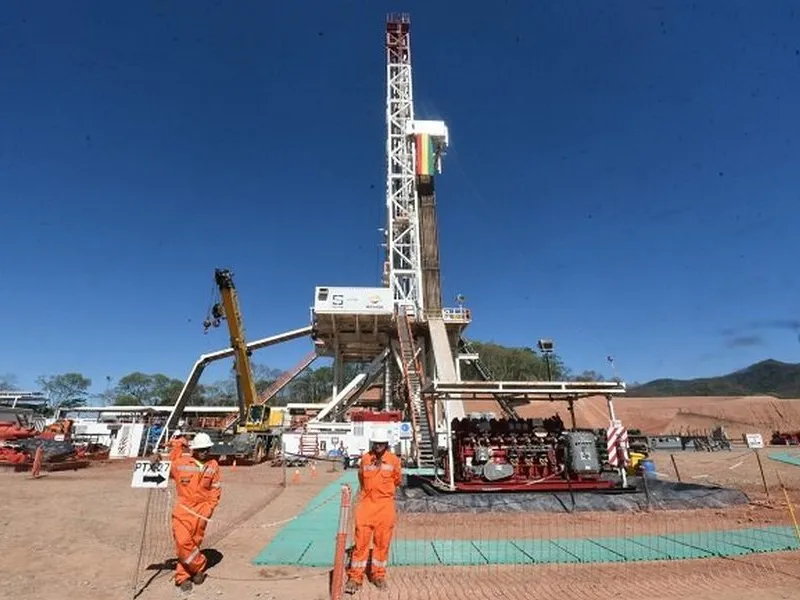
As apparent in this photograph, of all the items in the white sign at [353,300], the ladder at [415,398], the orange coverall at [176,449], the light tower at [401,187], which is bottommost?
the orange coverall at [176,449]

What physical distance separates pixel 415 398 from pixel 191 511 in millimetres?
18236

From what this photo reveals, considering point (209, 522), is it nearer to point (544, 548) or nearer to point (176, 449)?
point (176, 449)

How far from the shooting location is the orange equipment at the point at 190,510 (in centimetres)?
508

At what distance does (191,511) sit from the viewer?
201 inches

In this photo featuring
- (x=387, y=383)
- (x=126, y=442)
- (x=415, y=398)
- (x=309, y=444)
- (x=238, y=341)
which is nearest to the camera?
(x=415, y=398)

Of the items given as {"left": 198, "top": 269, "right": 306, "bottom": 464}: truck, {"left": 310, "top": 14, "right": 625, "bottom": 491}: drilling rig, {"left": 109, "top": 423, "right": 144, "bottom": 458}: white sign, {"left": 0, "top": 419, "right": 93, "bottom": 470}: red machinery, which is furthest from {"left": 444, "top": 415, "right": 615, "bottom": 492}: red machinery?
{"left": 109, "top": 423, "right": 144, "bottom": 458}: white sign

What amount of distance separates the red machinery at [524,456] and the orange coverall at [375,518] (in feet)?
18.6

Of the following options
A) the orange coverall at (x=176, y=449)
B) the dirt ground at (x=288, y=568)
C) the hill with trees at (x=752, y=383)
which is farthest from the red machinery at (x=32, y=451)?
the hill with trees at (x=752, y=383)

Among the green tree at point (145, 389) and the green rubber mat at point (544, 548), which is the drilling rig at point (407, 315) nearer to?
the green rubber mat at point (544, 548)

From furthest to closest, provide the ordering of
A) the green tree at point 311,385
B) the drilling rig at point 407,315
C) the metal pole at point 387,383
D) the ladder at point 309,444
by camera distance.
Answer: the green tree at point 311,385
the metal pole at point 387,383
the ladder at point 309,444
the drilling rig at point 407,315

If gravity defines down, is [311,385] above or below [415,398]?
above

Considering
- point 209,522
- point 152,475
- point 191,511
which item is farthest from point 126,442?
point 191,511

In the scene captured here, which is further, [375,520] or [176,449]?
[176,449]

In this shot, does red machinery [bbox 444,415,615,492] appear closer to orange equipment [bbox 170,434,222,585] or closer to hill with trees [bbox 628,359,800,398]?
orange equipment [bbox 170,434,222,585]
